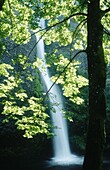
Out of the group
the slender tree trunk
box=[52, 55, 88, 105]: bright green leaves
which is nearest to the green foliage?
box=[52, 55, 88, 105]: bright green leaves

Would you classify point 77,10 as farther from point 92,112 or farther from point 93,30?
point 92,112

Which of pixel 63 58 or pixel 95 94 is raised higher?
pixel 63 58

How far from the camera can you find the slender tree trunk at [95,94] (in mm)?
5613

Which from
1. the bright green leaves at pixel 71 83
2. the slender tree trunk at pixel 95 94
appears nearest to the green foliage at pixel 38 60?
the bright green leaves at pixel 71 83

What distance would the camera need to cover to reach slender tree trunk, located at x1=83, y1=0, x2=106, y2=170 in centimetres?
561

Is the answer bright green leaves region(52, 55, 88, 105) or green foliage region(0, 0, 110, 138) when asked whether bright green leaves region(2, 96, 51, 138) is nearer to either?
green foliage region(0, 0, 110, 138)

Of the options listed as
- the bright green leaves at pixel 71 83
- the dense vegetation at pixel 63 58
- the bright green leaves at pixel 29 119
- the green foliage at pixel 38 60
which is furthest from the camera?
the bright green leaves at pixel 71 83

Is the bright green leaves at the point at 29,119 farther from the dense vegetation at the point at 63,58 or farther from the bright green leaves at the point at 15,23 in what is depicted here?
the bright green leaves at the point at 15,23

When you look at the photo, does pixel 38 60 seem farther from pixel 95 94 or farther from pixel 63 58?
pixel 95 94

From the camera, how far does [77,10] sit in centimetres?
823

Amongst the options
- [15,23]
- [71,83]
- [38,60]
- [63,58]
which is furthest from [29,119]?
[15,23]

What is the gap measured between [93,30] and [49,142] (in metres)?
15.8

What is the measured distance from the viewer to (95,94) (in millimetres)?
5816

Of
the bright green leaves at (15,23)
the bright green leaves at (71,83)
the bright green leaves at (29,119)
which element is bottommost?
the bright green leaves at (29,119)
